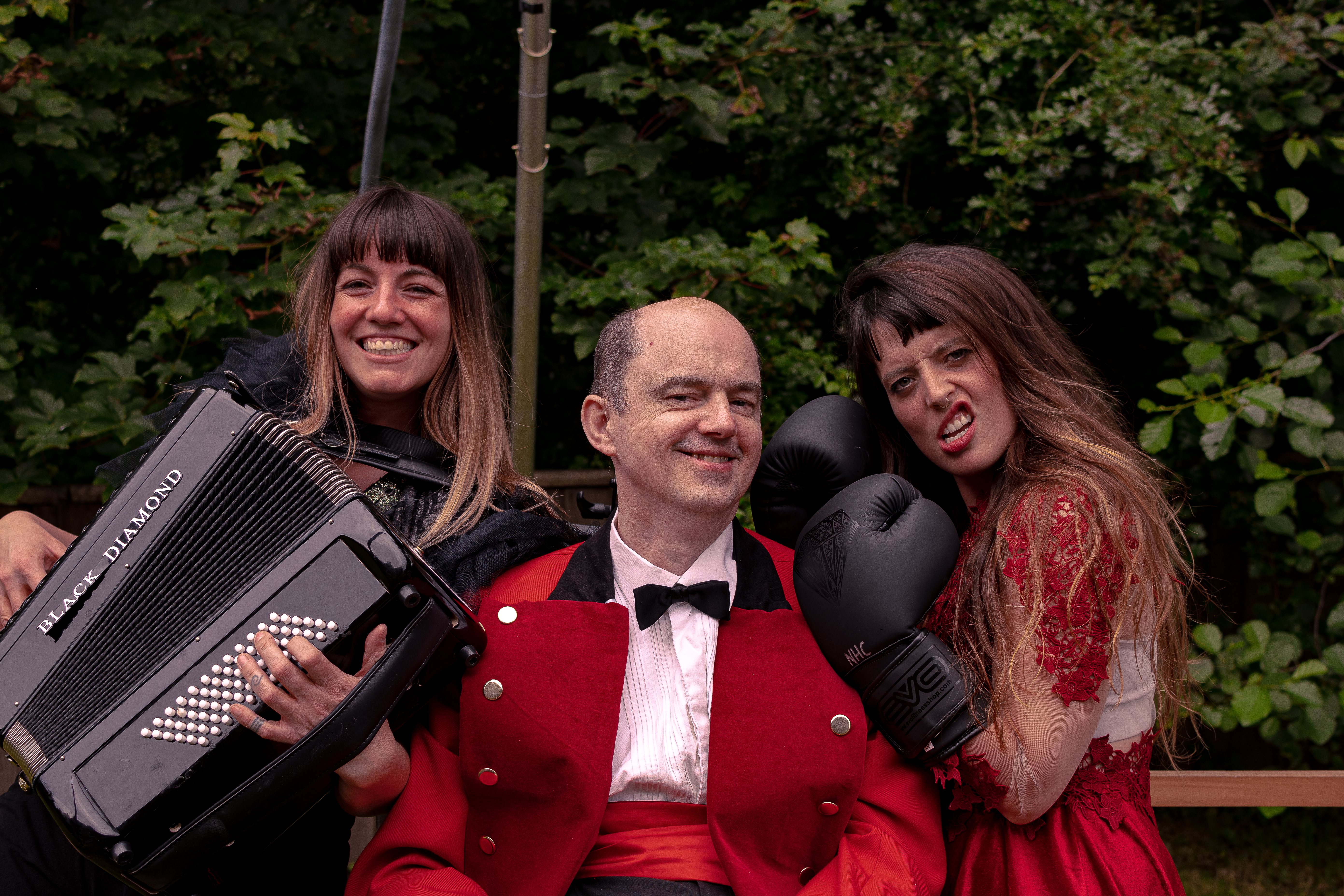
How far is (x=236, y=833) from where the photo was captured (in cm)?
166

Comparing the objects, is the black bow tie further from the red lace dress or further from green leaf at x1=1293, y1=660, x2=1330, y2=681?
green leaf at x1=1293, y1=660, x2=1330, y2=681

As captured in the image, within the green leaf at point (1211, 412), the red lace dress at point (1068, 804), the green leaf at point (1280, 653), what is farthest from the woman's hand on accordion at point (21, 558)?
the green leaf at point (1280, 653)

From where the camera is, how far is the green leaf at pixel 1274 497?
3525mm

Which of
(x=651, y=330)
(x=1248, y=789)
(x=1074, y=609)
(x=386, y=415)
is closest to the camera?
(x=1074, y=609)

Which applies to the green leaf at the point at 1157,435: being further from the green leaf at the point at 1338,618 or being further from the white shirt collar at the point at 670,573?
the white shirt collar at the point at 670,573

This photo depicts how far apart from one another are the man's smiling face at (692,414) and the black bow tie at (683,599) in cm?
15

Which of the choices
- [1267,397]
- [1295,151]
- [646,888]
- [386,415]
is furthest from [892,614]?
[1295,151]

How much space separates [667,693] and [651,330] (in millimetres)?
718

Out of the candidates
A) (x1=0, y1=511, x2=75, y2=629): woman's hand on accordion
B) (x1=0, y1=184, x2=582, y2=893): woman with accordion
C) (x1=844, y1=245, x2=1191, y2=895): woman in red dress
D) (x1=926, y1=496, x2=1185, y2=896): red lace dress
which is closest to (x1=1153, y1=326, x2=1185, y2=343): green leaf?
(x1=844, y1=245, x2=1191, y2=895): woman in red dress

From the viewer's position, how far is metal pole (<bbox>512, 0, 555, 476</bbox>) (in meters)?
2.63

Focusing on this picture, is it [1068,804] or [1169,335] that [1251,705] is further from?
[1068,804]

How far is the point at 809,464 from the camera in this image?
7.15 ft

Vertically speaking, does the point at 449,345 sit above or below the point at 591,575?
above

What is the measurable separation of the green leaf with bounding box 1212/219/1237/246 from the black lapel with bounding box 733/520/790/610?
239 cm
